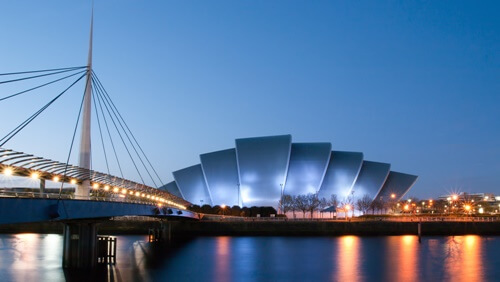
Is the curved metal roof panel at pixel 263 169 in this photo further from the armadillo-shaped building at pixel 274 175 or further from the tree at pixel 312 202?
the tree at pixel 312 202

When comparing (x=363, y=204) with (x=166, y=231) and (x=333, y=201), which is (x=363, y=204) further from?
(x=166, y=231)

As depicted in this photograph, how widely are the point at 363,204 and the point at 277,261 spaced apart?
A: 147 feet

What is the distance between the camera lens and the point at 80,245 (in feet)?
84.0

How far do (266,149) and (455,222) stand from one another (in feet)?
103

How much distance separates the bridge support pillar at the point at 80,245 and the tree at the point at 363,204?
54.5m

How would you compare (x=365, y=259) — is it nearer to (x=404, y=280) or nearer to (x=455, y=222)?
(x=404, y=280)

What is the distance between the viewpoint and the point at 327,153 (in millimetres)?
78812

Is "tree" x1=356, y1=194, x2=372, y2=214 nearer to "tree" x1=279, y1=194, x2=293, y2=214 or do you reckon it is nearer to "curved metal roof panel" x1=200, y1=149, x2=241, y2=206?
"tree" x1=279, y1=194, x2=293, y2=214

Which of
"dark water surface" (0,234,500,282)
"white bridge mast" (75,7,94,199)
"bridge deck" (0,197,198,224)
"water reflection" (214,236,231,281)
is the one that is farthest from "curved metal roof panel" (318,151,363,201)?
"white bridge mast" (75,7,94,199)

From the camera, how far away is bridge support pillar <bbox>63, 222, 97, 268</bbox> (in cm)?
2533

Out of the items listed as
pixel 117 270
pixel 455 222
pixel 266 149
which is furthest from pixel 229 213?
pixel 117 270

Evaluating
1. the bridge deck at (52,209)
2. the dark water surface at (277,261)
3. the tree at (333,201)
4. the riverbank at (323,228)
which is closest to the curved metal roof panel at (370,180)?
the tree at (333,201)

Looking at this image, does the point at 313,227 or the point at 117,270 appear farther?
the point at 313,227

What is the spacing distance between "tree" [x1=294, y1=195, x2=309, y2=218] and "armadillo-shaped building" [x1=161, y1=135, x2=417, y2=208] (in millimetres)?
3012
